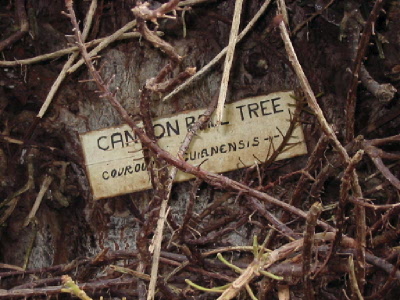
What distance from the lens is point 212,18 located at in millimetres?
1119

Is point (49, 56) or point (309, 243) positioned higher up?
point (49, 56)

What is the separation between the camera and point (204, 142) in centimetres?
113

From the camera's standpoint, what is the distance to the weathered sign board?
3.67 ft

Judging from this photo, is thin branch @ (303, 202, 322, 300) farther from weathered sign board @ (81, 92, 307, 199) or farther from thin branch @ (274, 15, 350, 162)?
weathered sign board @ (81, 92, 307, 199)

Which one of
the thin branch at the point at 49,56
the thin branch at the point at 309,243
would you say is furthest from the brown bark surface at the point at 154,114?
the thin branch at the point at 309,243

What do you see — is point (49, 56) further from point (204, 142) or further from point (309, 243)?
point (309, 243)

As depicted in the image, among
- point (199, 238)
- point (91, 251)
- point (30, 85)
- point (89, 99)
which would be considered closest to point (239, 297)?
point (199, 238)

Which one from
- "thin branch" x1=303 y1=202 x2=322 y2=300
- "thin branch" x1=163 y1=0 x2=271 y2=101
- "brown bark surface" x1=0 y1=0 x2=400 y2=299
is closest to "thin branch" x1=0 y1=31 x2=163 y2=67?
"brown bark surface" x1=0 y1=0 x2=400 y2=299

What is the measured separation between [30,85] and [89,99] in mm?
126

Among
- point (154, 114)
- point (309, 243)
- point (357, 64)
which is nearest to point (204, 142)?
point (154, 114)

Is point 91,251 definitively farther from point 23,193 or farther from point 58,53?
point 58,53

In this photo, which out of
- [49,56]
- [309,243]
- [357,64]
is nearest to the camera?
[309,243]

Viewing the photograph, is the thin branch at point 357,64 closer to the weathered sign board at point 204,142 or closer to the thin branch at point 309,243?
the weathered sign board at point 204,142

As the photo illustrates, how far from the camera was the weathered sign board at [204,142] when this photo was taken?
1119mm
